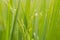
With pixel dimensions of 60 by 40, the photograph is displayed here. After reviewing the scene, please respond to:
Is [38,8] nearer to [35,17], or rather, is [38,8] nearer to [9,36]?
[35,17]

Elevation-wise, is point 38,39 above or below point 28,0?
below

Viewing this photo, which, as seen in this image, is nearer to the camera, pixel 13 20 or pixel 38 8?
pixel 13 20

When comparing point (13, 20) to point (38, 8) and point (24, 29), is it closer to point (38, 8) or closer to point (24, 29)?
point (24, 29)

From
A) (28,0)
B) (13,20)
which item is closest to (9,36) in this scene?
(13,20)

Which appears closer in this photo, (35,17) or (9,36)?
(9,36)

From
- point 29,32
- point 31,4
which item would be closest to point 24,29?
point 29,32

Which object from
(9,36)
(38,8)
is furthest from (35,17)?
(9,36)
